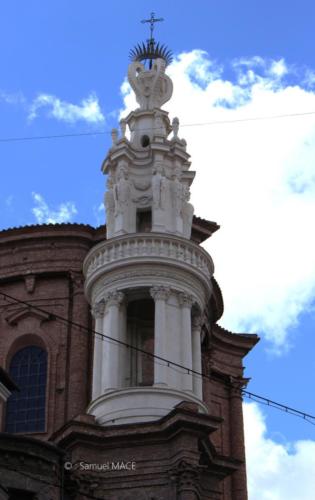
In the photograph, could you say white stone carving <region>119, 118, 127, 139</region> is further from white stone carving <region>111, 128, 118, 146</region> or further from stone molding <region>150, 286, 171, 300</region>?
stone molding <region>150, 286, 171, 300</region>

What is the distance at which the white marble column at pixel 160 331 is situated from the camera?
32.3 m

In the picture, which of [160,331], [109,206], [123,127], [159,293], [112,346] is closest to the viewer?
[160,331]

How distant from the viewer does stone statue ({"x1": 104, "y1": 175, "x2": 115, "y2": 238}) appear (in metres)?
36.5

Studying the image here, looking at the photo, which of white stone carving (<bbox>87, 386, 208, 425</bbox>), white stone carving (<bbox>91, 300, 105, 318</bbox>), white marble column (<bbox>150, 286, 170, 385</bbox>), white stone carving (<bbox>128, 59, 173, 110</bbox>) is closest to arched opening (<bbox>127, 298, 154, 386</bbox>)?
white stone carving (<bbox>91, 300, 105, 318</bbox>)

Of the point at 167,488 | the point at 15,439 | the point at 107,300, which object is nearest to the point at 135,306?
the point at 107,300

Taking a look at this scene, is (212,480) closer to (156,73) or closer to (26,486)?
(26,486)

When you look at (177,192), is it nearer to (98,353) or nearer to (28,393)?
(98,353)

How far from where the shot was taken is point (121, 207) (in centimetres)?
3619

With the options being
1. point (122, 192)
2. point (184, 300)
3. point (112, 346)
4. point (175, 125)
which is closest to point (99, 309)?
point (112, 346)

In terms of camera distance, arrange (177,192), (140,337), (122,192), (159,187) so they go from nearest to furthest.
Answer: (140,337), (159,187), (122,192), (177,192)

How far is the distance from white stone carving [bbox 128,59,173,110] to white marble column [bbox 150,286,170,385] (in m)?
8.97

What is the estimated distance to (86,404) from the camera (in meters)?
37.7

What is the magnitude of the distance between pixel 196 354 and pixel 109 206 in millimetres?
6473

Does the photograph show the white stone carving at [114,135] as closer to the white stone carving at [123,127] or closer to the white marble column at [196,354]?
the white stone carving at [123,127]
